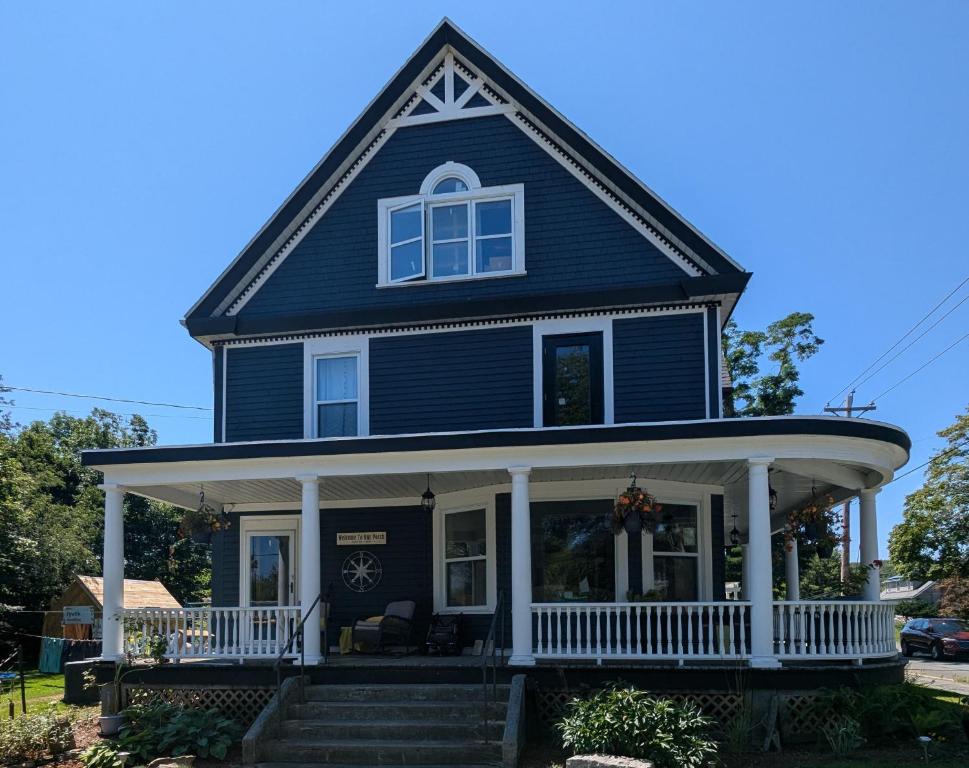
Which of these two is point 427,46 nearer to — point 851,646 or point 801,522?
point 801,522

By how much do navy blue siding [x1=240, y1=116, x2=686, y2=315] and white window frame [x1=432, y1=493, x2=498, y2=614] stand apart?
332 cm

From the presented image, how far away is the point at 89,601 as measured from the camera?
26531 millimetres

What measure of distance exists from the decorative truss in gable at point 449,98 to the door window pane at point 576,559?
676cm

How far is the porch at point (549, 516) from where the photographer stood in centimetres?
1148

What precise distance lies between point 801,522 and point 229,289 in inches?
389

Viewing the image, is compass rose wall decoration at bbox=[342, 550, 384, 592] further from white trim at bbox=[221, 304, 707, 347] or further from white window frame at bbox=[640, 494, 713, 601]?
white window frame at bbox=[640, 494, 713, 601]

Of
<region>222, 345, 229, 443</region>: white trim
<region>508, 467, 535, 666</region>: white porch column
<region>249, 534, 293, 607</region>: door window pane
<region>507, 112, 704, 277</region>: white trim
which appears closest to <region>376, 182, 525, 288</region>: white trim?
<region>507, 112, 704, 277</region>: white trim

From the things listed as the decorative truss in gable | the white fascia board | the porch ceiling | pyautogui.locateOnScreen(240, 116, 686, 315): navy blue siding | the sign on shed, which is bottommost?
the sign on shed

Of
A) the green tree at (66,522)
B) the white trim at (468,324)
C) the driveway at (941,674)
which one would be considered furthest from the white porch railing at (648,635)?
the green tree at (66,522)

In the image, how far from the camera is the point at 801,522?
12.6 meters

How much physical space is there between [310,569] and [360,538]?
3.23m

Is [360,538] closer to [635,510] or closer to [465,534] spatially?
[465,534]

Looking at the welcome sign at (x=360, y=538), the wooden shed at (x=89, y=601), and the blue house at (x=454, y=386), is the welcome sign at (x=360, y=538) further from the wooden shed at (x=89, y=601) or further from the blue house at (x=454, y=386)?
the wooden shed at (x=89, y=601)

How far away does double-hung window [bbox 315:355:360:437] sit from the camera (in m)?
15.5
